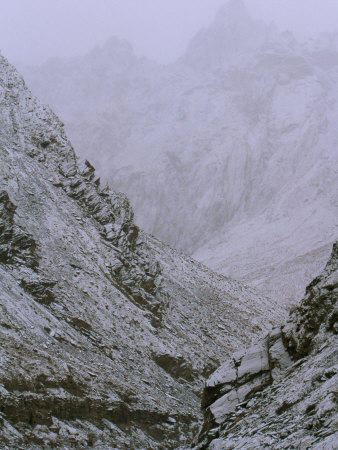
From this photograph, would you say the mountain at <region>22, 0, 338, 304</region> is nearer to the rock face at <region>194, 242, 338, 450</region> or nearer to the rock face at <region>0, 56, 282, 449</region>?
the rock face at <region>0, 56, 282, 449</region>

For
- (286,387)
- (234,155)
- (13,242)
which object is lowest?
(286,387)

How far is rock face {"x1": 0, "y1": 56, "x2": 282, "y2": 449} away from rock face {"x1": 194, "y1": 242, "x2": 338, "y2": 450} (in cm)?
554

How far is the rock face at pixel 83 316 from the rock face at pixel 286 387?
554cm

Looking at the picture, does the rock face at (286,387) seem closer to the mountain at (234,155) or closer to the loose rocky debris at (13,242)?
the loose rocky debris at (13,242)

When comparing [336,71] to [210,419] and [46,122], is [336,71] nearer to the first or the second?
[46,122]

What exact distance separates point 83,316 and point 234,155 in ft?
470

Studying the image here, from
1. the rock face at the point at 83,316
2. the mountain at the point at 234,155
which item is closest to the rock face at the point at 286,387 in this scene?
the rock face at the point at 83,316

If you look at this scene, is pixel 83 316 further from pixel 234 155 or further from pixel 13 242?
pixel 234 155

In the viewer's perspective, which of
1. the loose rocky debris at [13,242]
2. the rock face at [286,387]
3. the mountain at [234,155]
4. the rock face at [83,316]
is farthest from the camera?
the mountain at [234,155]

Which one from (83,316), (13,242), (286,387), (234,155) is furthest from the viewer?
(234,155)

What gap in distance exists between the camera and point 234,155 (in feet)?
545

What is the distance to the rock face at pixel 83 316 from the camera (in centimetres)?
2103

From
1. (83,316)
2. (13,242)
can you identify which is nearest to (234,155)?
(13,242)

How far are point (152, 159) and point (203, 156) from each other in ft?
56.7
